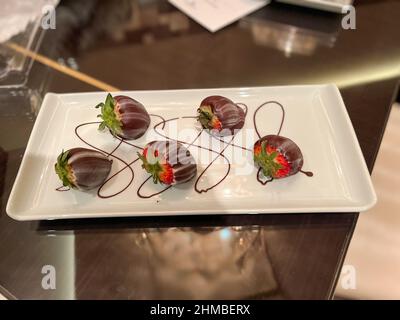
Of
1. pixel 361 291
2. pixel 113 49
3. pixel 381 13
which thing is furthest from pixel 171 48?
pixel 361 291

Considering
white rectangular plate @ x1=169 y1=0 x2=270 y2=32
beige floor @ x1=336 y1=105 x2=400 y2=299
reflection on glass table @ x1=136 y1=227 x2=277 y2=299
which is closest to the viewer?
reflection on glass table @ x1=136 y1=227 x2=277 y2=299

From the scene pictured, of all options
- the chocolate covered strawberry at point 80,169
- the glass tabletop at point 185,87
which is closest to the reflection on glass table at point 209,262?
the glass tabletop at point 185,87

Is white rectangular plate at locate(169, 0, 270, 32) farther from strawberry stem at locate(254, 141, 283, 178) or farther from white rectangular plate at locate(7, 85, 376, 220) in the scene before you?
strawberry stem at locate(254, 141, 283, 178)

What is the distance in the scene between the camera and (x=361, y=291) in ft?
2.20

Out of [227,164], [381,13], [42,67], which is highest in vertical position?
[381,13]

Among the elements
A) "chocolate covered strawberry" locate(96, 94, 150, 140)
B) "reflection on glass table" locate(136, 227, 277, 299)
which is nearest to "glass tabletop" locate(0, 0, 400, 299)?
"reflection on glass table" locate(136, 227, 277, 299)

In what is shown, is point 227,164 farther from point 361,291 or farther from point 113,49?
point 113,49

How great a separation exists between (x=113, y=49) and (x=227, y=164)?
0.45m

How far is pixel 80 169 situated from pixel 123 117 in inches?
4.9

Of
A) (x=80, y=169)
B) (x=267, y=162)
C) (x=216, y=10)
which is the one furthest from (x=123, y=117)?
(x=216, y=10)

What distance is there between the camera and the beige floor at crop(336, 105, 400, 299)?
2.14 ft

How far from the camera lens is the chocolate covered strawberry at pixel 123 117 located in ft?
2.23

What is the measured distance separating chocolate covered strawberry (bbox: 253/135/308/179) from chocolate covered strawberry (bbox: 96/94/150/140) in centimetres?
21

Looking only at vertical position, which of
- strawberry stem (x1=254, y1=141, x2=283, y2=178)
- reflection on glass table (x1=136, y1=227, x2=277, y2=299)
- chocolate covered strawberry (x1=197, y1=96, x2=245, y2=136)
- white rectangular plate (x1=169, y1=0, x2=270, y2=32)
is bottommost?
reflection on glass table (x1=136, y1=227, x2=277, y2=299)
